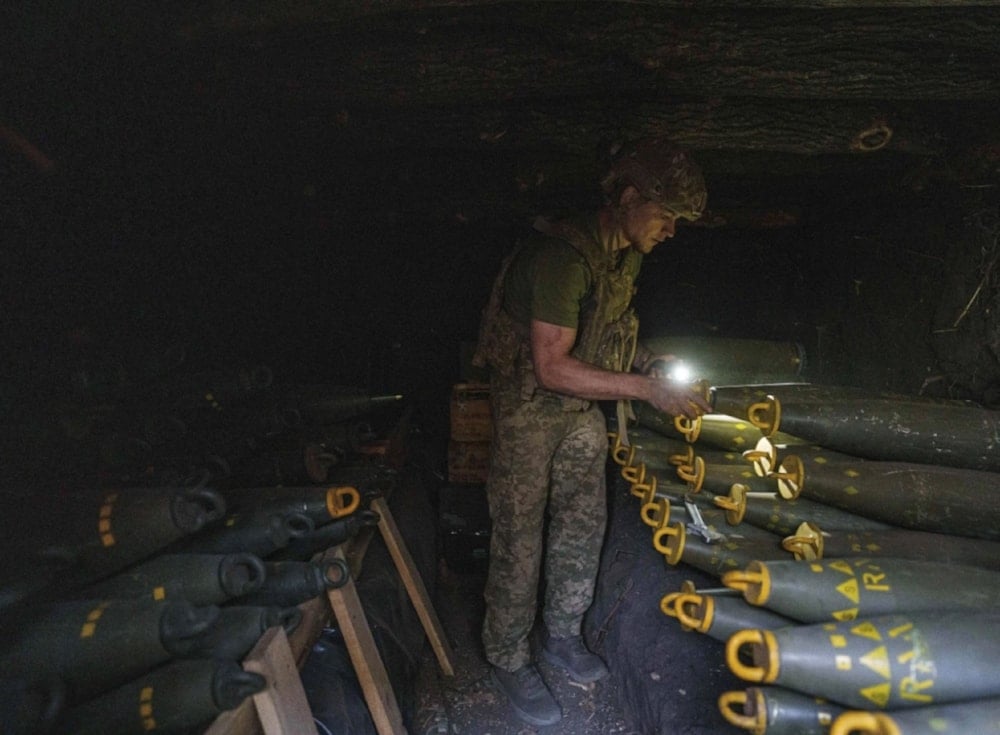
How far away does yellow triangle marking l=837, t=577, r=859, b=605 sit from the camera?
1.14m

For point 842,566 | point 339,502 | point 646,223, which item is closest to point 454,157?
point 646,223

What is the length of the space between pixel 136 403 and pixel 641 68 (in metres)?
2.34

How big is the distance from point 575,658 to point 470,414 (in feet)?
4.75

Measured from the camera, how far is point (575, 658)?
2.48 metres

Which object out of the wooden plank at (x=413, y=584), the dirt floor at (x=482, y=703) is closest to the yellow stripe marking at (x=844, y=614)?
the dirt floor at (x=482, y=703)

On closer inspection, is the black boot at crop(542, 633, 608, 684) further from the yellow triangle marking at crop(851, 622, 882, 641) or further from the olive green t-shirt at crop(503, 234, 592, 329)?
the yellow triangle marking at crop(851, 622, 882, 641)

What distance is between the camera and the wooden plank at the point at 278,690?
1154mm

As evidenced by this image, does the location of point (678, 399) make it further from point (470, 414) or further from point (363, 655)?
point (470, 414)

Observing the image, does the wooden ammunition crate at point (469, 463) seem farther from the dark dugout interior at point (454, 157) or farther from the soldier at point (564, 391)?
the dark dugout interior at point (454, 157)

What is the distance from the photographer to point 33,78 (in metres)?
1.76

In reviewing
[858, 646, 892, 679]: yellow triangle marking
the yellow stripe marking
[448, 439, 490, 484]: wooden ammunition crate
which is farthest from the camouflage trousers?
[858, 646, 892, 679]: yellow triangle marking

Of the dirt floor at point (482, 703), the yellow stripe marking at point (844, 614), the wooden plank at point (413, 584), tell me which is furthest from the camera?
the wooden plank at point (413, 584)

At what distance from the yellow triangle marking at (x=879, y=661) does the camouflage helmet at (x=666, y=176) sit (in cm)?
151

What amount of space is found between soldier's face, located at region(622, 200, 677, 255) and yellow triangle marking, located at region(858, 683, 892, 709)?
1587mm
